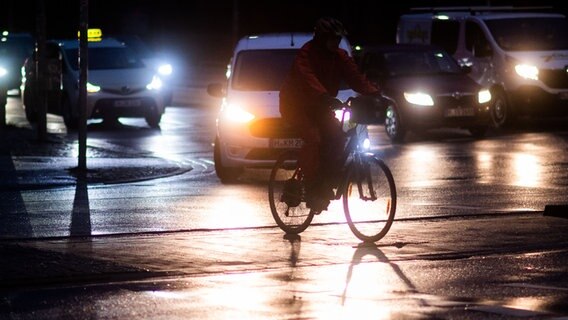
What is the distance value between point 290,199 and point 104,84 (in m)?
16.4

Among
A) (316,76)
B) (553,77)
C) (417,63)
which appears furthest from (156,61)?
(316,76)

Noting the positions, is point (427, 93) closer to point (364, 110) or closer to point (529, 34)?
point (529, 34)

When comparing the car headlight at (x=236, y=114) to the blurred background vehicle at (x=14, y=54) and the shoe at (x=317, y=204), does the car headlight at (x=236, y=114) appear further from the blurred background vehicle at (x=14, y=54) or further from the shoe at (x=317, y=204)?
the blurred background vehicle at (x=14, y=54)

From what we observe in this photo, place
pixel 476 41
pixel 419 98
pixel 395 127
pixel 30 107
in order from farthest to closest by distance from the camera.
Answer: pixel 30 107
pixel 476 41
pixel 419 98
pixel 395 127

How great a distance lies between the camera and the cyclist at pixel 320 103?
1227 cm

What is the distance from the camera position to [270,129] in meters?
18.0

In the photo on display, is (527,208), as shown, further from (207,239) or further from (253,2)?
(253,2)

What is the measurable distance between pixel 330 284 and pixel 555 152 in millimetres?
12277

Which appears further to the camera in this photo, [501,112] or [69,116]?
[69,116]

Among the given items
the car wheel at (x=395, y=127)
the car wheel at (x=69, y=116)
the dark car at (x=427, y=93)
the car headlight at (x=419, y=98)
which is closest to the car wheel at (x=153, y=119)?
the car wheel at (x=69, y=116)

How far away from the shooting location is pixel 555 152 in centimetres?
2150

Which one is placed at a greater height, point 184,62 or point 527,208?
point 527,208

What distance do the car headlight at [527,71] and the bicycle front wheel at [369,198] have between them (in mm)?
15835

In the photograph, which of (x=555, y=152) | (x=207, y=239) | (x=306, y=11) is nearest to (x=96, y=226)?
(x=207, y=239)
